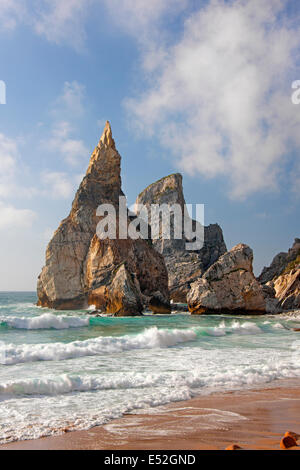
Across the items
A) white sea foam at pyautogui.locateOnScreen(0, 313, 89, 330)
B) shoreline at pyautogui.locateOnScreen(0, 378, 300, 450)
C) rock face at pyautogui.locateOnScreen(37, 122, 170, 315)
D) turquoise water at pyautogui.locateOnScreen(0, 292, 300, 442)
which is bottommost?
white sea foam at pyautogui.locateOnScreen(0, 313, 89, 330)

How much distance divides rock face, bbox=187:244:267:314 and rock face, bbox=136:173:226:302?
2822cm

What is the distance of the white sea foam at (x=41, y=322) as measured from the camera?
18.8m

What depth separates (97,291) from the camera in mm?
36469

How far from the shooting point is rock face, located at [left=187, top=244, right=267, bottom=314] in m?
31.3

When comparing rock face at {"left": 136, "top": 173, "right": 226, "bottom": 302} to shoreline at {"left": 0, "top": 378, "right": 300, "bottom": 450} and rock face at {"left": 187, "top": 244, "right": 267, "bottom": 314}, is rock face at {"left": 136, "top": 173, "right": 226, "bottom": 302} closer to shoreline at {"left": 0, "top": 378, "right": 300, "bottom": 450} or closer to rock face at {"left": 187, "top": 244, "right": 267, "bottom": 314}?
rock face at {"left": 187, "top": 244, "right": 267, "bottom": 314}

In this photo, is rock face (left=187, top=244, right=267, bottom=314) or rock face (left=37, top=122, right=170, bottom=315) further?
rock face (left=37, top=122, right=170, bottom=315)

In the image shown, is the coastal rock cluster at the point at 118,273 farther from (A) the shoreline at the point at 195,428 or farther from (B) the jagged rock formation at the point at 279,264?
(A) the shoreline at the point at 195,428

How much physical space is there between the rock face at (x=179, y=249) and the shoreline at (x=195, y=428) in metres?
54.8

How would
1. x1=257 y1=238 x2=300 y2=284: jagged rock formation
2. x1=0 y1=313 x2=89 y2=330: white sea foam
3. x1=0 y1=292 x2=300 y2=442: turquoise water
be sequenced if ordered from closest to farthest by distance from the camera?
x1=0 y1=292 x2=300 y2=442: turquoise water < x1=0 y1=313 x2=89 y2=330: white sea foam < x1=257 y1=238 x2=300 y2=284: jagged rock formation

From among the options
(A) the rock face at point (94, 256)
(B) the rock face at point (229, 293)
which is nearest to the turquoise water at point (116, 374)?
(B) the rock face at point (229, 293)

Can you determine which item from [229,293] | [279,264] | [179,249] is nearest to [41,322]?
[229,293]

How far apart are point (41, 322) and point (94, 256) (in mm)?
18749

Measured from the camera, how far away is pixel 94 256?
37875 millimetres

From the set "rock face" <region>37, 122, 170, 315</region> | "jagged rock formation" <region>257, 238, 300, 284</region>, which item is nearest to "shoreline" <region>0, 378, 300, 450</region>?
"rock face" <region>37, 122, 170, 315</region>
